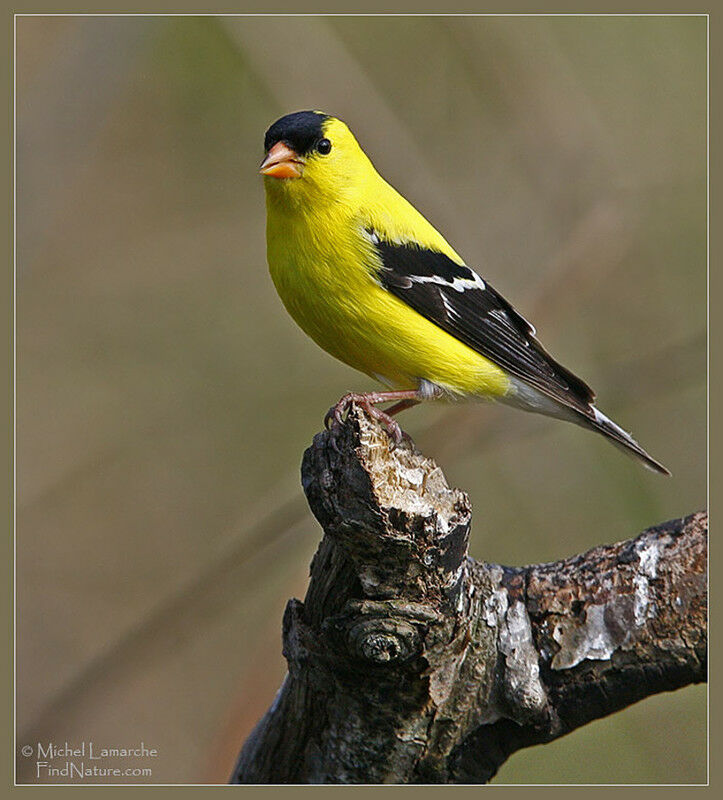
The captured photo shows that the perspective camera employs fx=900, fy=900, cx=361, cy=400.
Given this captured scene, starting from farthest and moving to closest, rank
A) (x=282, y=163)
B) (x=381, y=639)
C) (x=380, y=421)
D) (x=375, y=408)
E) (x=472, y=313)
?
(x=472, y=313) → (x=282, y=163) → (x=375, y=408) → (x=380, y=421) → (x=381, y=639)

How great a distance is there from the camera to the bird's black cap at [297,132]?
3.68m

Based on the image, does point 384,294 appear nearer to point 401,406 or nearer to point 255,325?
point 401,406

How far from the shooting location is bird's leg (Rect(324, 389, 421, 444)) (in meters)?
2.77

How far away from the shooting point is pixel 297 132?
3.68 metres

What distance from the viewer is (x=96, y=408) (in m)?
5.38

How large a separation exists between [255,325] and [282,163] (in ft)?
6.60

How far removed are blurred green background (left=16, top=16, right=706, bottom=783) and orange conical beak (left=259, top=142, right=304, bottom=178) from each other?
0.69m


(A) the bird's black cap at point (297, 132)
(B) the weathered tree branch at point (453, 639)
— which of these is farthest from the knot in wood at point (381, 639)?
(A) the bird's black cap at point (297, 132)

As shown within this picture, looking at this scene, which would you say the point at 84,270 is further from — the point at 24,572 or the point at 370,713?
the point at 370,713

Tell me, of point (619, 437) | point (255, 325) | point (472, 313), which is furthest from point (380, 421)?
point (255, 325)

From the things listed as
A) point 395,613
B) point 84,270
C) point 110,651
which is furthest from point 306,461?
point 84,270

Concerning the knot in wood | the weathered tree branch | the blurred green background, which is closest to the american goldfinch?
the blurred green background

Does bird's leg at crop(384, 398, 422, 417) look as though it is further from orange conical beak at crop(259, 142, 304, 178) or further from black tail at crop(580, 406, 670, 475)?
orange conical beak at crop(259, 142, 304, 178)

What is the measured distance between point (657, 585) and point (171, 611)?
187cm
